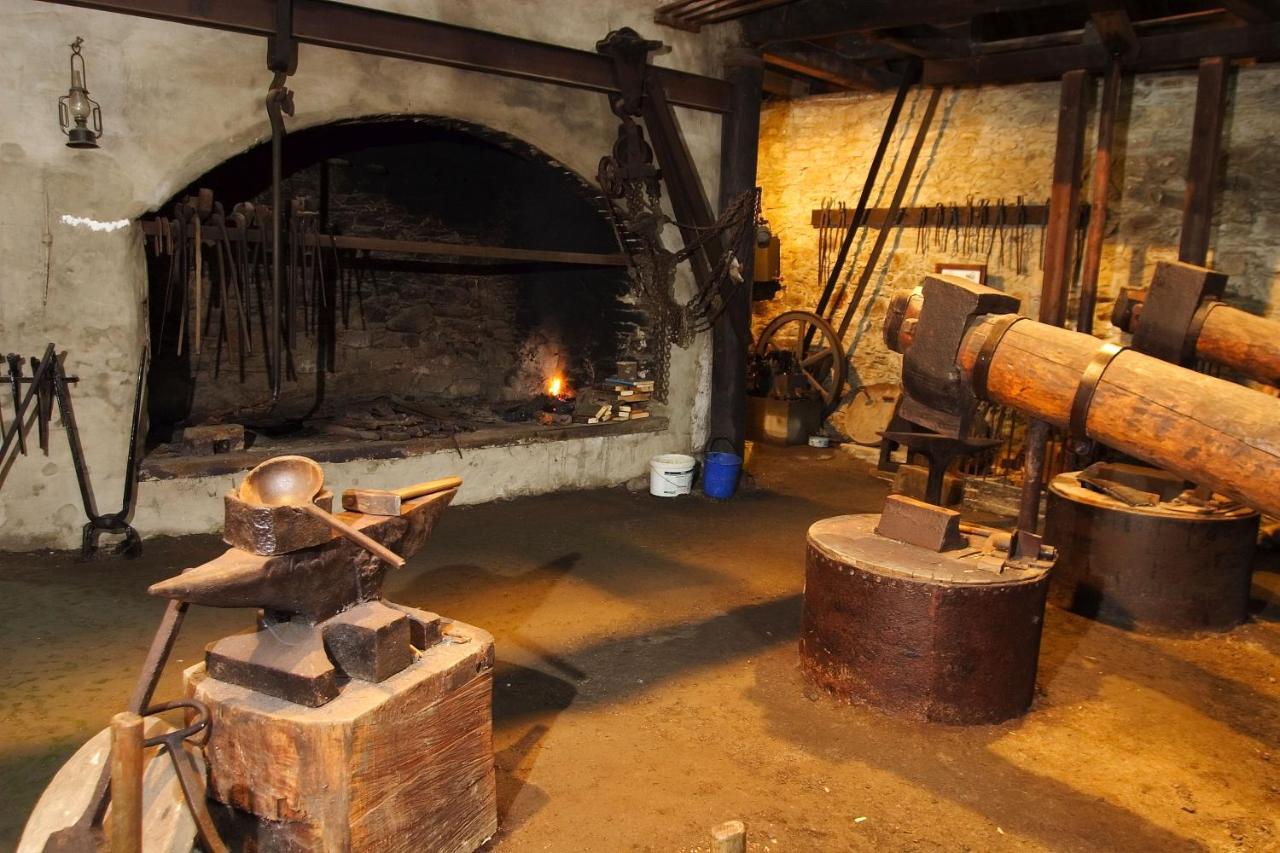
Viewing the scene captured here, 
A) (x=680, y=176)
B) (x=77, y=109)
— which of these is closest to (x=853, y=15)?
(x=680, y=176)

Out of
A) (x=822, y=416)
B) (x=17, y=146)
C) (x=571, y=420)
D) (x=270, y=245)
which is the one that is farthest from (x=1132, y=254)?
(x=17, y=146)

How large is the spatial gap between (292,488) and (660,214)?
16.3 ft

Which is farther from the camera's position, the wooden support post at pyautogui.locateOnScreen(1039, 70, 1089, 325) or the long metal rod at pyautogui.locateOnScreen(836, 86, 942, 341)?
the long metal rod at pyautogui.locateOnScreen(836, 86, 942, 341)

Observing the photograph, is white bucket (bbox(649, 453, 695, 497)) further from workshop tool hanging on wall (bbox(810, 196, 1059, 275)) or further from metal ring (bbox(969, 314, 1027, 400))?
metal ring (bbox(969, 314, 1027, 400))

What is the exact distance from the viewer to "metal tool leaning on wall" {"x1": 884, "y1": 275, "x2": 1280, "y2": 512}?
198 cm

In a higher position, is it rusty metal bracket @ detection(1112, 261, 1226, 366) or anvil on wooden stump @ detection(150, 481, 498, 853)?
rusty metal bracket @ detection(1112, 261, 1226, 366)

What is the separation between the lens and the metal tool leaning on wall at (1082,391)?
198 centimetres

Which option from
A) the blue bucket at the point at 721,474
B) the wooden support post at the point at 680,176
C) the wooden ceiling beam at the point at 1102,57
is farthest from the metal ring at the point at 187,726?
the wooden ceiling beam at the point at 1102,57

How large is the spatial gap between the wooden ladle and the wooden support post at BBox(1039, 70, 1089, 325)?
6.07 m

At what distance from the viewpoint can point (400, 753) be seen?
2.21 metres

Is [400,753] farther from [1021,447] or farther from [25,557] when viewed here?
[1021,447]

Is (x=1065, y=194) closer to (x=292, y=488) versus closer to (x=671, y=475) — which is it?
(x=671, y=475)

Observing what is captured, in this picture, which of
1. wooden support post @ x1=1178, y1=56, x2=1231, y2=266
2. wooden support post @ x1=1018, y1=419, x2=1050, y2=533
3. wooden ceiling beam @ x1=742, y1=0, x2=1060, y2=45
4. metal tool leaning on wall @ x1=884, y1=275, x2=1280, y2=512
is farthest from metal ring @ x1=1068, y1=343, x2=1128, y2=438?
wooden support post @ x1=1178, y1=56, x2=1231, y2=266

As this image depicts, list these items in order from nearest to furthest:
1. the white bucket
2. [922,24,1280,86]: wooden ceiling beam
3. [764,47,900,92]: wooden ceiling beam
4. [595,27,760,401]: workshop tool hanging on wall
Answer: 1. [922,24,1280,86]: wooden ceiling beam
2. [595,27,760,401]: workshop tool hanging on wall
3. the white bucket
4. [764,47,900,92]: wooden ceiling beam
